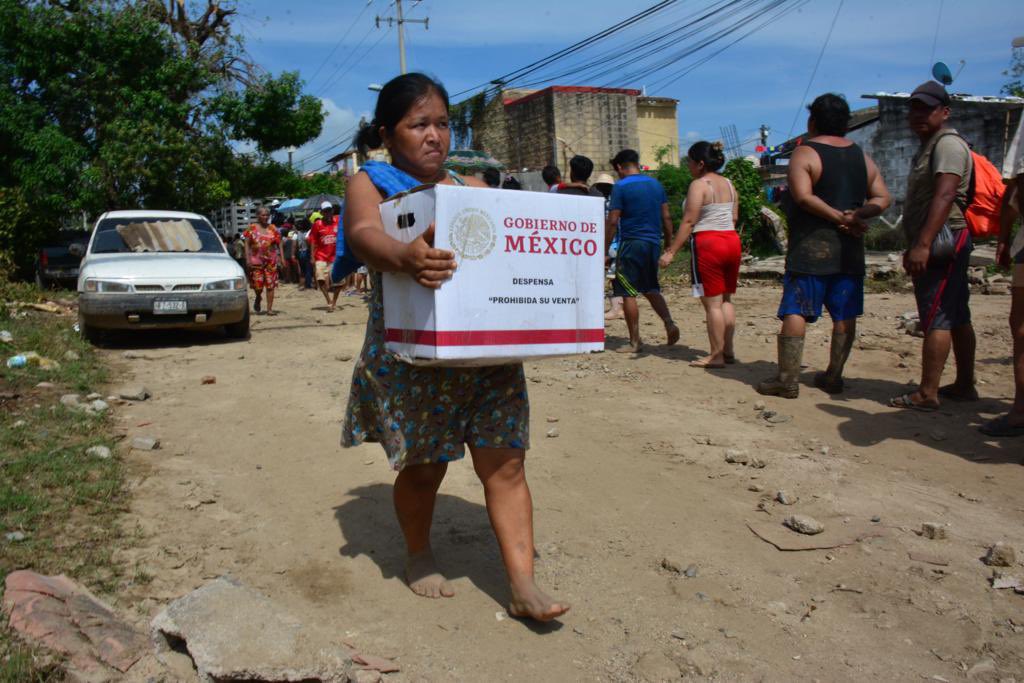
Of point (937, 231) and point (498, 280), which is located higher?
point (937, 231)

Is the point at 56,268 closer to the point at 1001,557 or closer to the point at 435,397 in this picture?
the point at 435,397

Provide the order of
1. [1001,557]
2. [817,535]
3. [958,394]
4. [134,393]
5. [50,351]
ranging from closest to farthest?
[1001,557] < [817,535] < [958,394] < [134,393] < [50,351]

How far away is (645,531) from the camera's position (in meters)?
3.43

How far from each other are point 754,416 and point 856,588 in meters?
2.36

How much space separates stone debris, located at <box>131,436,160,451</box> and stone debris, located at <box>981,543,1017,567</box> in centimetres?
418

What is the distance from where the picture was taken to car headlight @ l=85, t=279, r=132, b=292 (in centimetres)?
830

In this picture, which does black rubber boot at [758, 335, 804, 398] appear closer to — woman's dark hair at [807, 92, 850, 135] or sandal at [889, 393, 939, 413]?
sandal at [889, 393, 939, 413]

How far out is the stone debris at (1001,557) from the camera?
9.91ft

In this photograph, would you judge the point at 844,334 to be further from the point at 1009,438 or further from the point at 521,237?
the point at 521,237

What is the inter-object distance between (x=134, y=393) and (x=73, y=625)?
3.83 m

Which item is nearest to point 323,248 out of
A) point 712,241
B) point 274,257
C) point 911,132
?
point 274,257

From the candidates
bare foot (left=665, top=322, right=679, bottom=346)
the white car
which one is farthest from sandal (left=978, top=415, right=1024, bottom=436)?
the white car

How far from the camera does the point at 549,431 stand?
4.90m

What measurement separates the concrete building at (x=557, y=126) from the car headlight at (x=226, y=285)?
2356cm
